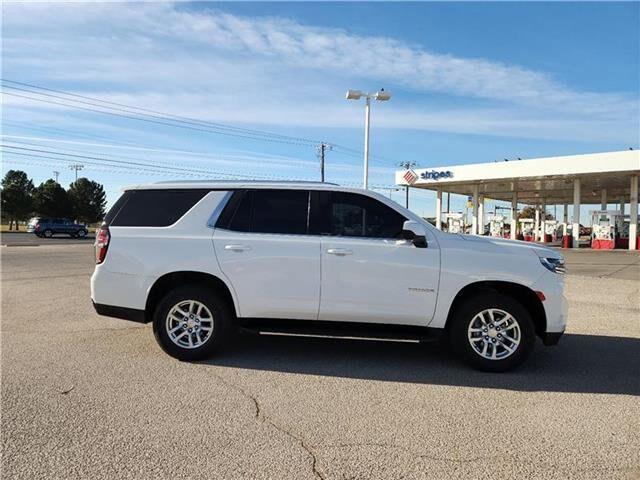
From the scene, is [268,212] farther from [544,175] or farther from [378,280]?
[544,175]

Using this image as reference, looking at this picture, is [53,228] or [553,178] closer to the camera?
[553,178]

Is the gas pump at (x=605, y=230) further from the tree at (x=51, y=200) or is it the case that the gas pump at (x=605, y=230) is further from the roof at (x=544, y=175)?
the tree at (x=51, y=200)

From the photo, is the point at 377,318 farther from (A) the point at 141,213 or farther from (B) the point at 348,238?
(A) the point at 141,213

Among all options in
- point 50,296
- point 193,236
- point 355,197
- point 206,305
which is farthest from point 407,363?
point 50,296

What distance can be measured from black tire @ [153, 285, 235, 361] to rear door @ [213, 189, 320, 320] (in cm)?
21

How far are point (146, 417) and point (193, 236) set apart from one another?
217 cm

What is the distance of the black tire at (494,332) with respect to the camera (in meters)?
5.48

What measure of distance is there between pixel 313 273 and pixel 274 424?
1851 millimetres

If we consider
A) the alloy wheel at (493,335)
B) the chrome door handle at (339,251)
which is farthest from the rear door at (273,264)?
the alloy wheel at (493,335)

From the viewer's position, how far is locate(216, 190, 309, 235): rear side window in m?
5.83

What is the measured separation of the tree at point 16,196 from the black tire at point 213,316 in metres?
75.1

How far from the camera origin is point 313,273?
5609 millimetres

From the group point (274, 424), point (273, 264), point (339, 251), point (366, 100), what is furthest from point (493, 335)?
point (366, 100)

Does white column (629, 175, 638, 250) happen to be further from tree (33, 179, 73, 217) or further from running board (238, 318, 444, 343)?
tree (33, 179, 73, 217)
